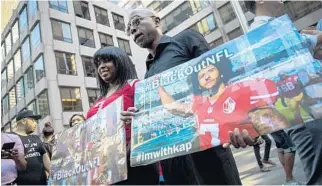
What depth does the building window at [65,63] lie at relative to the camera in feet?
47.9

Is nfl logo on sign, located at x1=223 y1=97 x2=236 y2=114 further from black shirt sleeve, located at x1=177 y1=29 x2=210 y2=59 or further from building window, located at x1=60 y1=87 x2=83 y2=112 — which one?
building window, located at x1=60 y1=87 x2=83 y2=112

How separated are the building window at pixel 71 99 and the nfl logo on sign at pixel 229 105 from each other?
45.7 ft

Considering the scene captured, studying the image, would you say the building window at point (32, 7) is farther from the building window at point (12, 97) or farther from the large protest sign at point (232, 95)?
the large protest sign at point (232, 95)

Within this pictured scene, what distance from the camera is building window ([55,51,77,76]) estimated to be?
47.9ft

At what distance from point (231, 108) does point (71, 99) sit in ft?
46.9

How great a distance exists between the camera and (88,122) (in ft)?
4.73

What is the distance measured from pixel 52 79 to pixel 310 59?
14354mm

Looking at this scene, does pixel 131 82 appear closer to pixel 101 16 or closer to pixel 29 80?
pixel 29 80

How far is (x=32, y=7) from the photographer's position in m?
15.3

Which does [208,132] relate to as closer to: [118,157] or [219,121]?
[219,121]

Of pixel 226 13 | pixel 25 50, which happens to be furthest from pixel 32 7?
pixel 226 13

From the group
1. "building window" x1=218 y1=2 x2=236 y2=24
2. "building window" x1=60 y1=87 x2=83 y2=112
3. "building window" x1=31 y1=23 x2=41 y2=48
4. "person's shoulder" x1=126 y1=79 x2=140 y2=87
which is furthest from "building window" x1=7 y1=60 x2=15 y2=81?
"person's shoulder" x1=126 y1=79 x2=140 y2=87

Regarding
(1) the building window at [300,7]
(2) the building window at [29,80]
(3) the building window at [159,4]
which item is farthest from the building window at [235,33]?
(2) the building window at [29,80]

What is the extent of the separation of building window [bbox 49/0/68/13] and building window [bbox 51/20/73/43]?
0.88 metres
